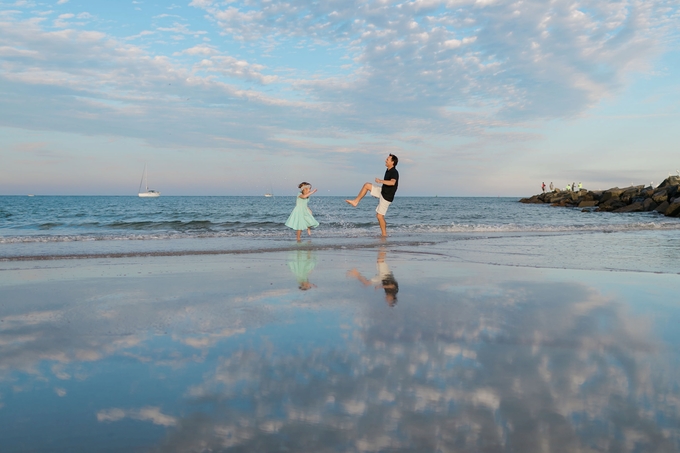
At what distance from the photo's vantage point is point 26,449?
220cm

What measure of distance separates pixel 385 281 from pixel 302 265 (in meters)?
2.30

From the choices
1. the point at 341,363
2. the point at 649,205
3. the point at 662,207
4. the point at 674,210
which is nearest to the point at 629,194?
the point at 649,205

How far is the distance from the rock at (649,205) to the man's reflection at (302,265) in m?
34.8

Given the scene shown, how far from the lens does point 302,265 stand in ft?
28.2

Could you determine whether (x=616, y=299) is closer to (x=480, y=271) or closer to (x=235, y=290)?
(x=480, y=271)

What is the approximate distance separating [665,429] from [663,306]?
A: 3.36 m

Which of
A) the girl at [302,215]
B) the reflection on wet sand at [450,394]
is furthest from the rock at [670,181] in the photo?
the reflection on wet sand at [450,394]

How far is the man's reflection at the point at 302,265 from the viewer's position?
21.5ft

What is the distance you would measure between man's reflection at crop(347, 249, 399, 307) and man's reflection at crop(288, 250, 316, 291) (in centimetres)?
73

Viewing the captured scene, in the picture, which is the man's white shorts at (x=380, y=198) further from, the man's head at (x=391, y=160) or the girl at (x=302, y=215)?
the girl at (x=302, y=215)

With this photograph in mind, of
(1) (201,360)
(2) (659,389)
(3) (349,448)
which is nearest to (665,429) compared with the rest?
(2) (659,389)

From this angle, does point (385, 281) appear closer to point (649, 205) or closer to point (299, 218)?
point (299, 218)

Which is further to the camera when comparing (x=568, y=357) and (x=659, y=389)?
(x=568, y=357)

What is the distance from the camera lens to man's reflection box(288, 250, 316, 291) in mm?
6562
